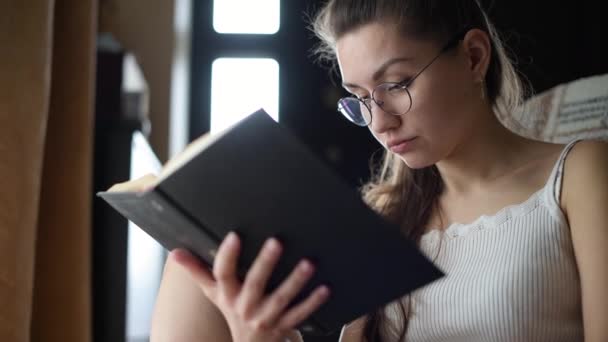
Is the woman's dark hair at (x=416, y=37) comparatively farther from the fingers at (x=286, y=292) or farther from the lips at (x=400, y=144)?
the fingers at (x=286, y=292)

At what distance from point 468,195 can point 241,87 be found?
3174 mm

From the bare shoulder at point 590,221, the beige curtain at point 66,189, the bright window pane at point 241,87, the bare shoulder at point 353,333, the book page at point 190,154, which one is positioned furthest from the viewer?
the bright window pane at point 241,87

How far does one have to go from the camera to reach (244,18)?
4.49 m

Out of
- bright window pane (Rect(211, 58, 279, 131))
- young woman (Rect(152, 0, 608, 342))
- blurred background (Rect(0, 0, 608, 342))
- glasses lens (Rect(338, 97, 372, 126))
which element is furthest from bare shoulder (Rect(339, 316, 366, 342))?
bright window pane (Rect(211, 58, 279, 131))

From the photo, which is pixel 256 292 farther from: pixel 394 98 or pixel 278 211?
pixel 394 98

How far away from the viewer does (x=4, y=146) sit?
3.73 ft

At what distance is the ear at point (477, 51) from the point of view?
129 centimetres

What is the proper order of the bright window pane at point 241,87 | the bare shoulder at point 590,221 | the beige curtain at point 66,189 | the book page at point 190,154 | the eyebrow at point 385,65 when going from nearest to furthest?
the book page at point 190,154 → the bare shoulder at point 590,221 → the eyebrow at point 385,65 → the beige curtain at point 66,189 → the bright window pane at point 241,87

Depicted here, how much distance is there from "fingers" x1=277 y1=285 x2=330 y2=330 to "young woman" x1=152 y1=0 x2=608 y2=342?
29 centimetres

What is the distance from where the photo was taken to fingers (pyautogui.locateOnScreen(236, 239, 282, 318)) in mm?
801

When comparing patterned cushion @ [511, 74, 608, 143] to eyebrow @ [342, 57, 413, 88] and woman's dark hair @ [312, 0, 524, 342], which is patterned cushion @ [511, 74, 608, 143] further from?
eyebrow @ [342, 57, 413, 88]

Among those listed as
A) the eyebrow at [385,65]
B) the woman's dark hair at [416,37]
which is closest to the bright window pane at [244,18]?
the woman's dark hair at [416,37]

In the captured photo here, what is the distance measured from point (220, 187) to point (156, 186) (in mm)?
71

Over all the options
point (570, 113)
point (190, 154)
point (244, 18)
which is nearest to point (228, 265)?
point (190, 154)
